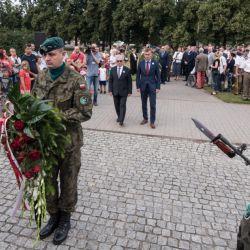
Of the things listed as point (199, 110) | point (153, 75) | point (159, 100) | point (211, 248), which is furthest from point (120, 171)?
point (159, 100)

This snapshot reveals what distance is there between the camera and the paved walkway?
29.0 feet

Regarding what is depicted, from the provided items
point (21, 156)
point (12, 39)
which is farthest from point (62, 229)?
point (12, 39)

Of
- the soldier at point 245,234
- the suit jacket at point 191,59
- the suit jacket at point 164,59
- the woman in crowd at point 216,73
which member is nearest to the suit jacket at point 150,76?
the soldier at point 245,234

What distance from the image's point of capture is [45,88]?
12.0ft

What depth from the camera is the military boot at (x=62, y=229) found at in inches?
152

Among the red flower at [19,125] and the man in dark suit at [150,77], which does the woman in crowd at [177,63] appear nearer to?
the man in dark suit at [150,77]

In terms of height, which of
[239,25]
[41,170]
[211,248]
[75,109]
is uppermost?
[239,25]

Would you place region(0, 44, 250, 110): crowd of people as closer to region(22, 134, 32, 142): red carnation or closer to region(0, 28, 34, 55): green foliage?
region(22, 134, 32, 142): red carnation

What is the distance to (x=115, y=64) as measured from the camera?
12750 mm

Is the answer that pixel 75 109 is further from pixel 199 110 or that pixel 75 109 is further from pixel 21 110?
pixel 199 110

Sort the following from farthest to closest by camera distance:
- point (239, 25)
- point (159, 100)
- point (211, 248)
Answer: point (239, 25) < point (159, 100) < point (211, 248)

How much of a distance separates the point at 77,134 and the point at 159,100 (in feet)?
32.8

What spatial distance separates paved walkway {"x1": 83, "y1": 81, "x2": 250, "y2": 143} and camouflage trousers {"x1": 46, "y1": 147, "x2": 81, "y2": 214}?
15.7ft

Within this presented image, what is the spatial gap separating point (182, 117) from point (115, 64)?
3.62 meters
